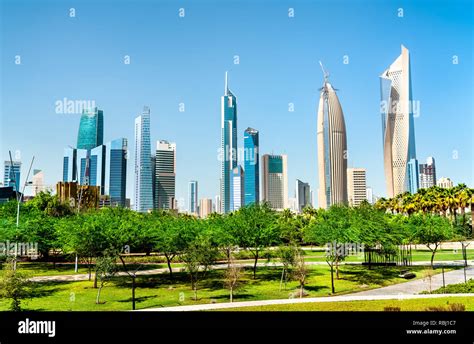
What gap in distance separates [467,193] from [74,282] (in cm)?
6803

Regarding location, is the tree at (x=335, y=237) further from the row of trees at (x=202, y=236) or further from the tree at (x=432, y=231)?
the tree at (x=432, y=231)

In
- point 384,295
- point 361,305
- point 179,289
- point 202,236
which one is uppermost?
point 202,236

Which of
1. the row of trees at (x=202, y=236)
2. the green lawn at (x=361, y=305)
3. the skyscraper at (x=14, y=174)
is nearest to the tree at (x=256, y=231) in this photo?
the row of trees at (x=202, y=236)

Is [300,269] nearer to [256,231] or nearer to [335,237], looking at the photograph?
[335,237]

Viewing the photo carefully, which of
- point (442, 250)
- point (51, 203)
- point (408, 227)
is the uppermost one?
point (51, 203)

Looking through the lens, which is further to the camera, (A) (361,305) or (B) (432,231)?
(B) (432,231)

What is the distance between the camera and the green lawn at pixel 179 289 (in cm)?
2538

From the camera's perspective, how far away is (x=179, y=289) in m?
30.8

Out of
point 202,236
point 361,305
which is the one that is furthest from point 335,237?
point 361,305

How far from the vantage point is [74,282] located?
115ft

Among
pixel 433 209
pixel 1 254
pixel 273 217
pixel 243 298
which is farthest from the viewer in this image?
pixel 433 209
